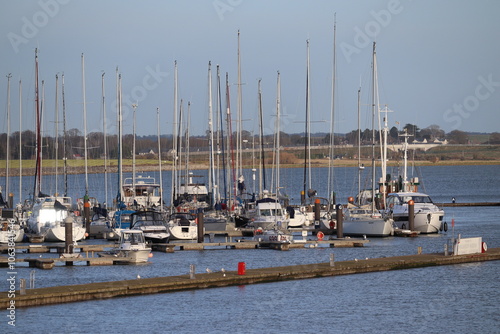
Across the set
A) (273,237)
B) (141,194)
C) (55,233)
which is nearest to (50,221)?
(55,233)

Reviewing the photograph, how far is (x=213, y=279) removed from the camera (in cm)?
4050

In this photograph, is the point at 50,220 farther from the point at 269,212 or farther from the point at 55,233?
the point at 269,212

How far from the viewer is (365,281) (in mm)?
44031

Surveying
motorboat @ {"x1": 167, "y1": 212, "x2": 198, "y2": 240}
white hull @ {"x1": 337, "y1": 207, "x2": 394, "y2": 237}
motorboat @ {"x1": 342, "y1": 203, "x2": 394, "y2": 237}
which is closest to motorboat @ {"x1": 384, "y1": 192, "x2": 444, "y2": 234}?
motorboat @ {"x1": 342, "y1": 203, "x2": 394, "y2": 237}

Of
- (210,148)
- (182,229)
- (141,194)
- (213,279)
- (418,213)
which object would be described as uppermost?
(210,148)

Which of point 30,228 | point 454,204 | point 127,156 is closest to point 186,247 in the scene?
point 30,228

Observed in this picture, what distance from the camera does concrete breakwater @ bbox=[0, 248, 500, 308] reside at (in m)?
36.4

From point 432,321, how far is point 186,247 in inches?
936

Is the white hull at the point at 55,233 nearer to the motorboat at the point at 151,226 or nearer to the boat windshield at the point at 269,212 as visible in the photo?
the motorboat at the point at 151,226

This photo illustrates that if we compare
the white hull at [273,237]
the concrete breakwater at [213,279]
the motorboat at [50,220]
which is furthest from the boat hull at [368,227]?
the motorboat at [50,220]

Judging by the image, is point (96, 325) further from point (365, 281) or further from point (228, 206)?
point (228, 206)

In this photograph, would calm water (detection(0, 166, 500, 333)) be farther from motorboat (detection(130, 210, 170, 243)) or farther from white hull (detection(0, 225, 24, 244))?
white hull (detection(0, 225, 24, 244))

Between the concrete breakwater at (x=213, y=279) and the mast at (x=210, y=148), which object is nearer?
the concrete breakwater at (x=213, y=279)

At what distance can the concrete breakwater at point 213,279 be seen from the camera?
120 feet
